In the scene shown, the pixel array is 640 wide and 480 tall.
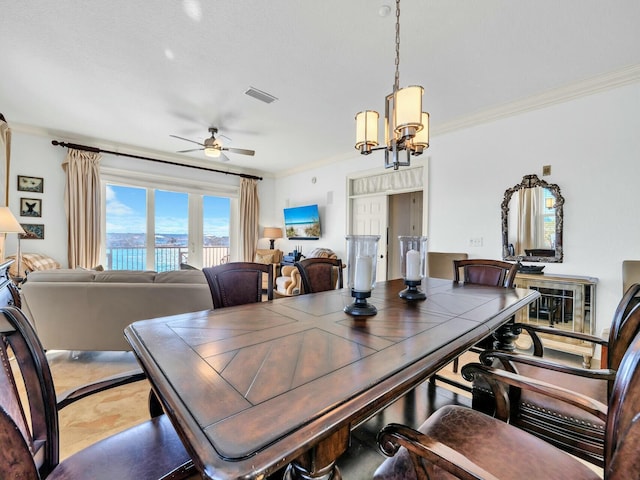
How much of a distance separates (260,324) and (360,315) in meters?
0.44

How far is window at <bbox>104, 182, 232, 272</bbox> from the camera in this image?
5098 millimetres

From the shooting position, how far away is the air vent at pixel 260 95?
3.07 metres

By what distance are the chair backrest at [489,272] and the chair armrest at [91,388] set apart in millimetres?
2253

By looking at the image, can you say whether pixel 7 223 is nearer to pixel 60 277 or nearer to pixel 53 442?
pixel 60 277

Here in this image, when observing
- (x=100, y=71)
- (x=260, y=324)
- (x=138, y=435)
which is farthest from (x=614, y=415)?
(x=100, y=71)

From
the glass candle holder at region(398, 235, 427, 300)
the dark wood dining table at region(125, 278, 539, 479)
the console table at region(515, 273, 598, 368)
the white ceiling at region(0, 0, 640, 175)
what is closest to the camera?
the dark wood dining table at region(125, 278, 539, 479)

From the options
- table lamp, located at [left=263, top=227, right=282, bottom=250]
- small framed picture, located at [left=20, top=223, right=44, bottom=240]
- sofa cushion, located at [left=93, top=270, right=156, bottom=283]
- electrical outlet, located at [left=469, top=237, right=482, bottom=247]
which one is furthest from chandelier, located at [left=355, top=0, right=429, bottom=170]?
small framed picture, located at [left=20, top=223, right=44, bottom=240]

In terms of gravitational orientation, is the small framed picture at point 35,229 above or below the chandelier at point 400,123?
below

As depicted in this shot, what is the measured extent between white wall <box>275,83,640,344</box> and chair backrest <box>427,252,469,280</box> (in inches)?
5.7

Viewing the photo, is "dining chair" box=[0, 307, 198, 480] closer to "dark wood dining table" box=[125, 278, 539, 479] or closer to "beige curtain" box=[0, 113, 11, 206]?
"dark wood dining table" box=[125, 278, 539, 479]

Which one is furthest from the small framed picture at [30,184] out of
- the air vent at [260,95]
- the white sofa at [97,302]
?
the air vent at [260,95]

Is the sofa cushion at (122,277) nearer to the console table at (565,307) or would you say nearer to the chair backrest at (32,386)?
the chair backrest at (32,386)

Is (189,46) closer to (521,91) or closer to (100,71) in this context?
(100,71)

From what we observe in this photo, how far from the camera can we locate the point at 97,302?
8.18 feet
